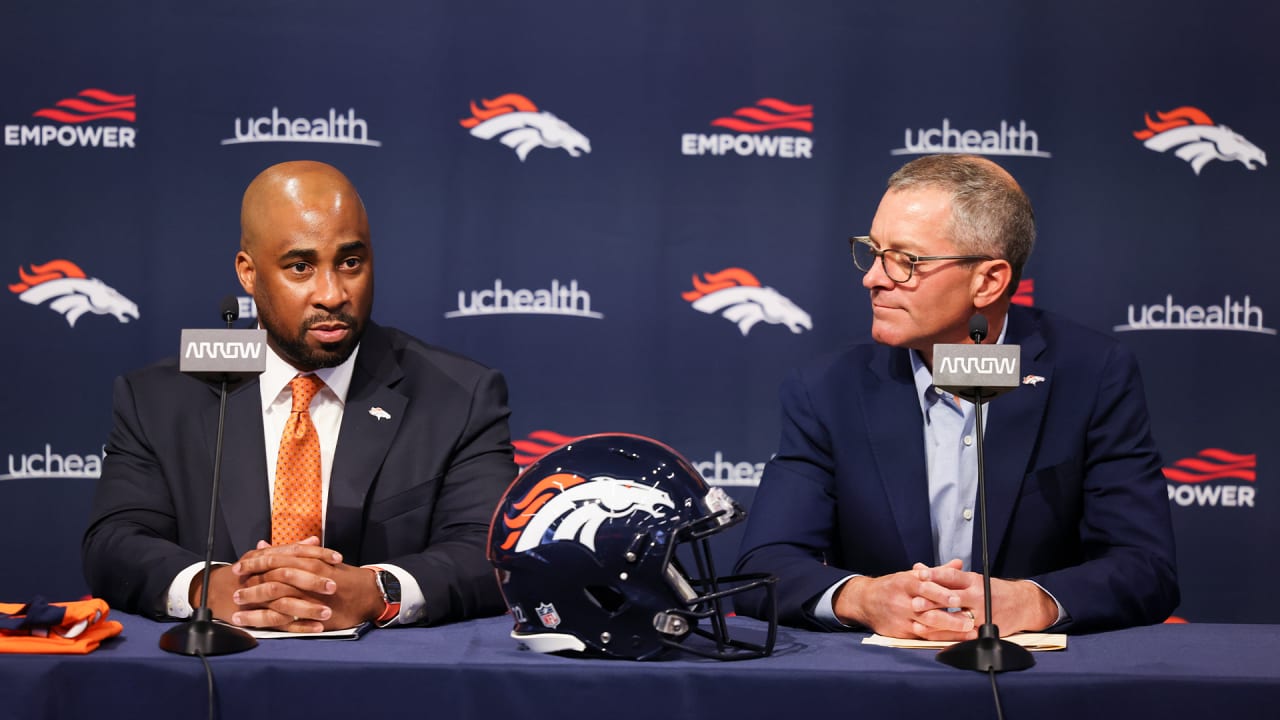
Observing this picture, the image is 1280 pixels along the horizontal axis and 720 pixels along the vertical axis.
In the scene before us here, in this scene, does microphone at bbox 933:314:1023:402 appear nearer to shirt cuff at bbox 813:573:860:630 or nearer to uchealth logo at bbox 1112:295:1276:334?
shirt cuff at bbox 813:573:860:630

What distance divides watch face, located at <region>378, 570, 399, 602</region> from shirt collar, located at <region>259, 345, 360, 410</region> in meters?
0.64

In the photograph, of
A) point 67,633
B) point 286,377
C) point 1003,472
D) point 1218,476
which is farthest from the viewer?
point 1218,476

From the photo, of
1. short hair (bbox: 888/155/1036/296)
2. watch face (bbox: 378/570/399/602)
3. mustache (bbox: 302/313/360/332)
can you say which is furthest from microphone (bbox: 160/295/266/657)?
short hair (bbox: 888/155/1036/296)

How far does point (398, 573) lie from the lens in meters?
2.37

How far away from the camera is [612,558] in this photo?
6.55ft

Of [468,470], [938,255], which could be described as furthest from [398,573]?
[938,255]

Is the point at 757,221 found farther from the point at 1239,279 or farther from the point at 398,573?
the point at 398,573

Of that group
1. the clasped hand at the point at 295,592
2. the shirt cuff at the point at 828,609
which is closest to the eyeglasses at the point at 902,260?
the shirt cuff at the point at 828,609

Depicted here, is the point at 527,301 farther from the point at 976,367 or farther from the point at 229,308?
the point at 976,367

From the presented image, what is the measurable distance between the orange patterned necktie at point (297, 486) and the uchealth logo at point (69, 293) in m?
1.73

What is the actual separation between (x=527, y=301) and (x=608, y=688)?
2.44 m

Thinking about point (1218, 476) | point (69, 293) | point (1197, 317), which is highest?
point (69, 293)

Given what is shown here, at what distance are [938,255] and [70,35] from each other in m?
3.17

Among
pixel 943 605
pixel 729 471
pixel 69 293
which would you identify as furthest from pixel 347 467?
pixel 69 293
